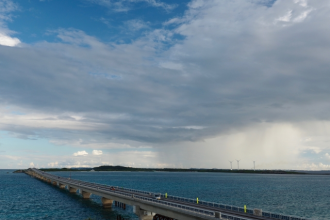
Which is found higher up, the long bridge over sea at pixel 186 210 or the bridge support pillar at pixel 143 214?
the long bridge over sea at pixel 186 210

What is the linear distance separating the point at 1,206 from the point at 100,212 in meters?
36.0

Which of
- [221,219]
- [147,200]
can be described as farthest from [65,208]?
[221,219]

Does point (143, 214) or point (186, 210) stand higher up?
point (186, 210)

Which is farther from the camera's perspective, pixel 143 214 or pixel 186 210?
pixel 143 214

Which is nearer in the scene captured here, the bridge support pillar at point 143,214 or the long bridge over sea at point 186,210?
the long bridge over sea at point 186,210

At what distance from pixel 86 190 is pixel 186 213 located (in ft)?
222

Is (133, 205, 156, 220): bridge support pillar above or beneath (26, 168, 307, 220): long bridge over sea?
beneath

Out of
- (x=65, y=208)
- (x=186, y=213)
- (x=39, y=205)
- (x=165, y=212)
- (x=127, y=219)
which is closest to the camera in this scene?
(x=186, y=213)

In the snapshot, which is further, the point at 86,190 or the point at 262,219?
the point at 86,190

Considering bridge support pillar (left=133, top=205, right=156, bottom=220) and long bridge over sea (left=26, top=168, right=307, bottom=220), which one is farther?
bridge support pillar (left=133, top=205, right=156, bottom=220)

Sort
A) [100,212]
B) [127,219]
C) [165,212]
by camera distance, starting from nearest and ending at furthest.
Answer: [165,212] < [127,219] < [100,212]

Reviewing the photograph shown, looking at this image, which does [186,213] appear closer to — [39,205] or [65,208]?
[65,208]

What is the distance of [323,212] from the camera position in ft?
271

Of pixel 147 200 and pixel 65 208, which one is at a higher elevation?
pixel 147 200
